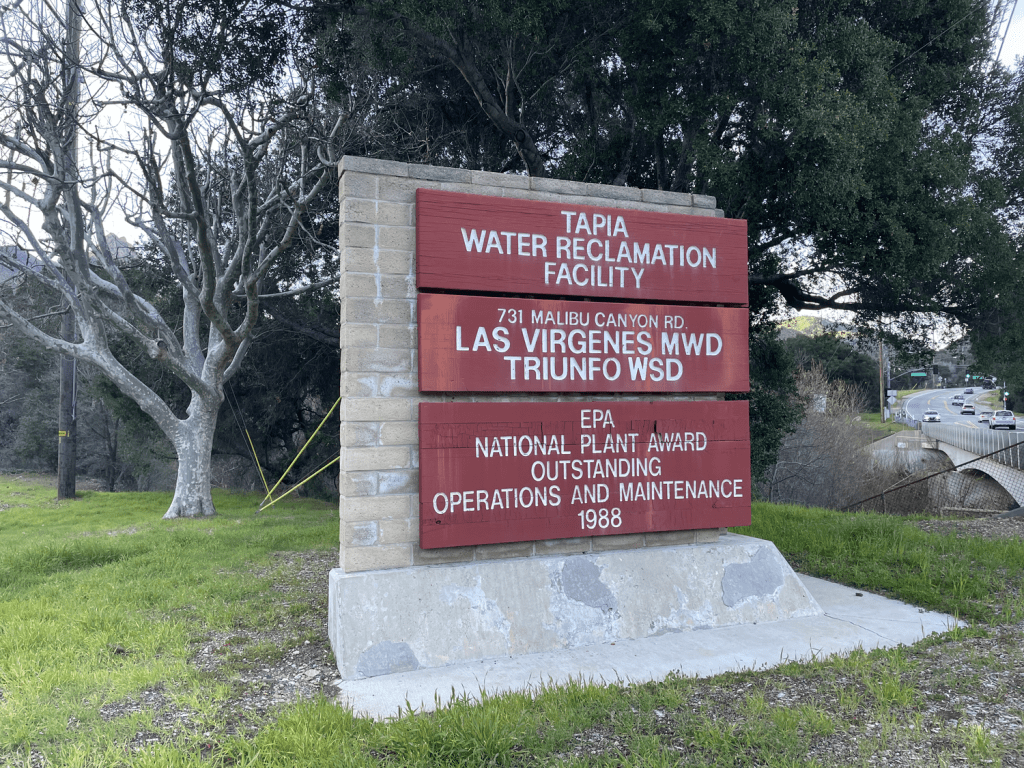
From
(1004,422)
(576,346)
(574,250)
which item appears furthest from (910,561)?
(1004,422)

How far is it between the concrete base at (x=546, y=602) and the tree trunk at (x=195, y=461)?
449 inches

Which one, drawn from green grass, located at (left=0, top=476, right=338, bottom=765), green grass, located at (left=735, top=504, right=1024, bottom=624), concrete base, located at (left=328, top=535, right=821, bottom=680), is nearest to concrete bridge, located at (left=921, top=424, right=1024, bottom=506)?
green grass, located at (left=735, top=504, right=1024, bottom=624)

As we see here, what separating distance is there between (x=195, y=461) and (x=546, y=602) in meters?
12.8

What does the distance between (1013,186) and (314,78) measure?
1284 cm

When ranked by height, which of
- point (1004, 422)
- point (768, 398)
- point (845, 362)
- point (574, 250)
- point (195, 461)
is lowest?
point (195, 461)

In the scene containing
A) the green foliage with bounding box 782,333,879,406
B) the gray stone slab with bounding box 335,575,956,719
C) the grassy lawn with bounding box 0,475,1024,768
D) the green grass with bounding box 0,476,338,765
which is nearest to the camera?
the grassy lawn with bounding box 0,475,1024,768

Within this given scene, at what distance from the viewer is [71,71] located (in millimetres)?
12555

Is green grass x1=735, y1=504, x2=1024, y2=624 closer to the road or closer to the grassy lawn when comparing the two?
the grassy lawn

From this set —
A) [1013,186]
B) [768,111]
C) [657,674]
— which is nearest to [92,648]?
[657,674]

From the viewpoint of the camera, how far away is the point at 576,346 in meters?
5.46

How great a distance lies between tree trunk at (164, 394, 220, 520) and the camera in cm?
1520

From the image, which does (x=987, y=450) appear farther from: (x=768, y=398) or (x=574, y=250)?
(x=574, y=250)

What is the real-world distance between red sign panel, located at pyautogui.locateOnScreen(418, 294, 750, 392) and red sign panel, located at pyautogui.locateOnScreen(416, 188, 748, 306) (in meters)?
0.14

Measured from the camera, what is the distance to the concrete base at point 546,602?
4695 millimetres
